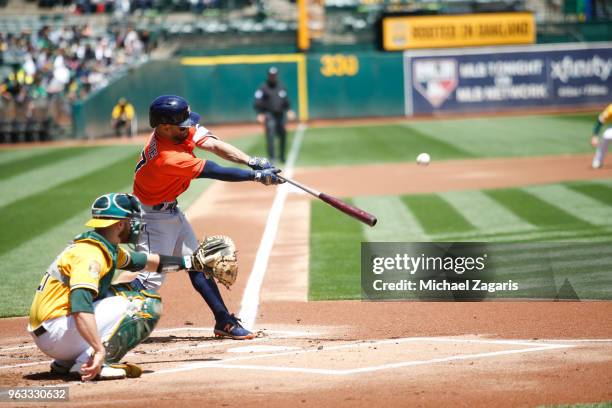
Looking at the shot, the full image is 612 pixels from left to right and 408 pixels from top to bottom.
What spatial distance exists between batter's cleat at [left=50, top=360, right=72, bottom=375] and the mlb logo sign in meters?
29.2

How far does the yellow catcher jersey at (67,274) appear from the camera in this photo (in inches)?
219

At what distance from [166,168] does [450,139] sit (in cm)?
1882

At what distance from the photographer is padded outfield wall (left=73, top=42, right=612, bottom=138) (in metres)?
33.2

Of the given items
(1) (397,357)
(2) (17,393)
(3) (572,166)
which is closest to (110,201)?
(2) (17,393)

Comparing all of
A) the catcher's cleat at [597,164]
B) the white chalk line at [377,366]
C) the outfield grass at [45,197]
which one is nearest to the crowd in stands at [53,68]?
the outfield grass at [45,197]

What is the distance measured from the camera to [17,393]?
5473 mm

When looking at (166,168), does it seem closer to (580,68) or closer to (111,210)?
(111,210)

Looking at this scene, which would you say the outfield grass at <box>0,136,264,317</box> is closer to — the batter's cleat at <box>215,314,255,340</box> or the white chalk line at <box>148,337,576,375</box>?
the batter's cleat at <box>215,314,255,340</box>

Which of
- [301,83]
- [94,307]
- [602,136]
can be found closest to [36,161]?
[301,83]

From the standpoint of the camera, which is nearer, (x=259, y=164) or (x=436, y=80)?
(x=259, y=164)

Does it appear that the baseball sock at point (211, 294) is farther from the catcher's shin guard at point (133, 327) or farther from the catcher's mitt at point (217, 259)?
the catcher's shin guard at point (133, 327)

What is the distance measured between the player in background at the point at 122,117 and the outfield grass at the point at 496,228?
1497cm

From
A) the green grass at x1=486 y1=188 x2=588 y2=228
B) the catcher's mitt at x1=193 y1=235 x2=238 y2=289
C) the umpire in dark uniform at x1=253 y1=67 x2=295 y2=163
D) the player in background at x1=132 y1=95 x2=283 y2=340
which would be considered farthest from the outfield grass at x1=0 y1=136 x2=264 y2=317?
the green grass at x1=486 y1=188 x2=588 y2=228

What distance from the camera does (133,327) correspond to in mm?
5840
